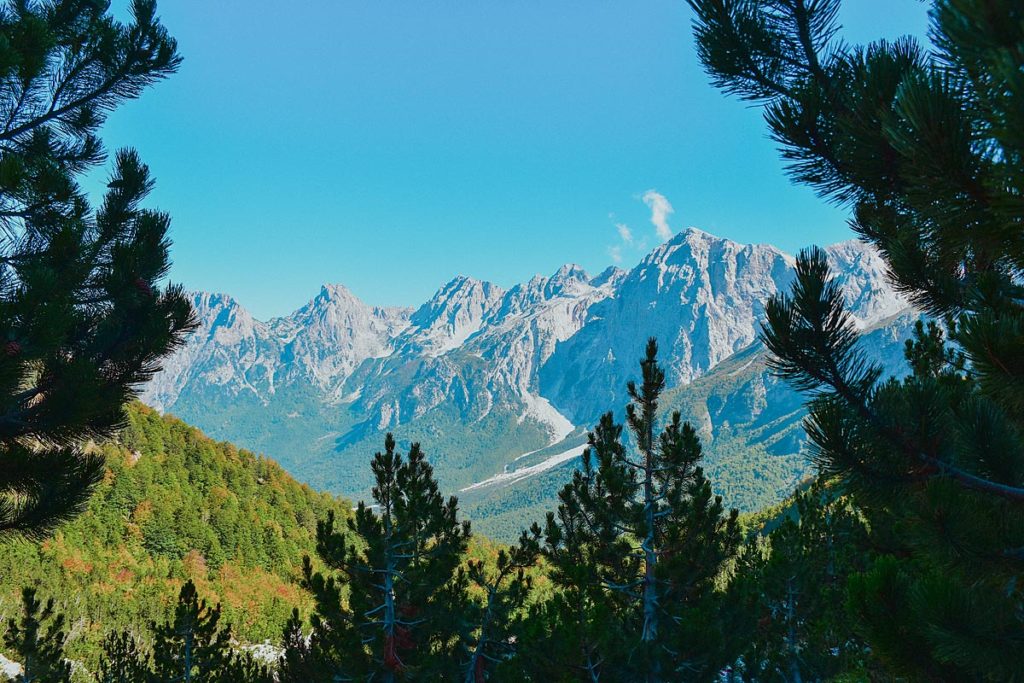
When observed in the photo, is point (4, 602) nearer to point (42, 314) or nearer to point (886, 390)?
point (42, 314)

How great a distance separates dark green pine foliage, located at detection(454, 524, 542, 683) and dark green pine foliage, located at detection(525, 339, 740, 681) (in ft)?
2.38

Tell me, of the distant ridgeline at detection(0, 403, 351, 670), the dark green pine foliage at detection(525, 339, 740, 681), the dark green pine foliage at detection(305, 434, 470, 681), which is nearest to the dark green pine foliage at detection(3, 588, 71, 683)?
the dark green pine foliage at detection(305, 434, 470, 681)

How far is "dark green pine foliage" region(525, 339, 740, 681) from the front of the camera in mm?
11266

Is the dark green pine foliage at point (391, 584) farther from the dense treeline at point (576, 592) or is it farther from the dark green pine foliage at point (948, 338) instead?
the dark green pine foliage at point (948, 338)

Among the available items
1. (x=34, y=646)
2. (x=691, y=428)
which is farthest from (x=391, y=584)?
(x=34, y=646)

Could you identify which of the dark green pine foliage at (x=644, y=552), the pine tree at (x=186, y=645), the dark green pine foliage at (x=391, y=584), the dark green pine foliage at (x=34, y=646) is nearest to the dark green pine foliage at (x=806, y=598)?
the dark green pine foliage at (x=644, y=552)

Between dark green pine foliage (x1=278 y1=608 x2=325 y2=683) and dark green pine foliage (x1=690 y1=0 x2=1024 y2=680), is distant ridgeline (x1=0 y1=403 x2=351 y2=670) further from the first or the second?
dark green pine foliage (x1=690 y1=0 x2=1024 y2=680)

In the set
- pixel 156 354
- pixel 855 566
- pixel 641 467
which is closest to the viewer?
pixel 156 354

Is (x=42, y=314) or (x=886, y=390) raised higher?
(x=42, y=314)

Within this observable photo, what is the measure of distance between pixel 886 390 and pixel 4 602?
97683mm

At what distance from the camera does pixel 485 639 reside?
14812mm

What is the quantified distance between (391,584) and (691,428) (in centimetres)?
830

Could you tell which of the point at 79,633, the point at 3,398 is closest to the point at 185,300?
the point at 3,398

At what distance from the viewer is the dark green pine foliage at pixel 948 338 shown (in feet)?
8.16
